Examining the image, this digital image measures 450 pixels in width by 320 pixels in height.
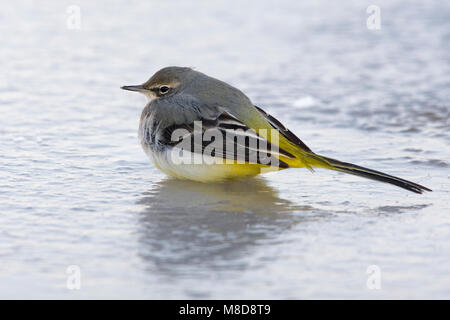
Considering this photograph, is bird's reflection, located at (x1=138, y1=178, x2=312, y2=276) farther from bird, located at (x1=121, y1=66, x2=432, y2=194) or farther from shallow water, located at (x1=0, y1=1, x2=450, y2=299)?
bird, located at (x1=121, y1=66, x2=432, y2=194)

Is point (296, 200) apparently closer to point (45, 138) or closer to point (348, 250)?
point (348, 250)

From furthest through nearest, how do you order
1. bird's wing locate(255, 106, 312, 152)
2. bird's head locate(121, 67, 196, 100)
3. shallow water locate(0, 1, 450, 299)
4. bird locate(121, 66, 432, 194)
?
1. bird's head locate(121, 67, 196, 100)
2. bird's wing locate(255, 106, 312, 152)
3. bird locate(121, 66, 432, 194)
4. shallow water locate(0, 1, 450, 299)

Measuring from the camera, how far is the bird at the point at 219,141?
228 inches

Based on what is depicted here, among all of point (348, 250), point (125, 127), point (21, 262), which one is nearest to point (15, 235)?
point (21, 262)

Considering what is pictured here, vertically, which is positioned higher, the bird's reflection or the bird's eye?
the bird's eye

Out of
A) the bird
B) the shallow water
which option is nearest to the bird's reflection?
the shallow water

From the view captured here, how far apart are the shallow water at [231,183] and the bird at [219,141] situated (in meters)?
0.18

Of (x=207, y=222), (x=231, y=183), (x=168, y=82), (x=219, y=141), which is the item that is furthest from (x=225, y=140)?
(x=168, y=82)

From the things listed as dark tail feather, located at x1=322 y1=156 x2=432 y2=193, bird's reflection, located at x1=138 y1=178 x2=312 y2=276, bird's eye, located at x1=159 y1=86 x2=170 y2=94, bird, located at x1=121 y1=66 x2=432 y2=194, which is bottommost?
bird's reflection, located at x1=138 y1=178 x2=312 y2=276

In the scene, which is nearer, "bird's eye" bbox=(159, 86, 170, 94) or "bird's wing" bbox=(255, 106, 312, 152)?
"bird's wing" bbox=(255, 106, 312, 152)

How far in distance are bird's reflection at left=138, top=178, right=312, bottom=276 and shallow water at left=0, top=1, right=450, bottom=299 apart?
0.02 meters

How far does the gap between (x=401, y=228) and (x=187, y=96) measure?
2159mm

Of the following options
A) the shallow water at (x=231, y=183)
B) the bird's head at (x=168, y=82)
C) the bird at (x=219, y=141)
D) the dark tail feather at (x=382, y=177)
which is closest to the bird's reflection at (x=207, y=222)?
the shallow water at (x=231, y=183)

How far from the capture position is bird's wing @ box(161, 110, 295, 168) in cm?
575
